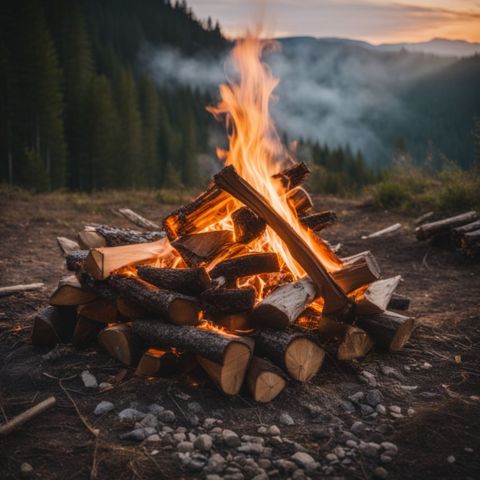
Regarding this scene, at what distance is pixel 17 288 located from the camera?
5.46 metres

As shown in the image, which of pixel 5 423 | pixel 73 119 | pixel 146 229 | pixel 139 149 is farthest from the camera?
pixel 139 149

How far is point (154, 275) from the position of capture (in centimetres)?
370

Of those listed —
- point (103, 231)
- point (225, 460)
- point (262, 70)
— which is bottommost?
point (225, 460)

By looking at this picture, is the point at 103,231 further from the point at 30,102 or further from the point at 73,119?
the point at 73,119

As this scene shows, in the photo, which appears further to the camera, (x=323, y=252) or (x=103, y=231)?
(x=103, y=231)

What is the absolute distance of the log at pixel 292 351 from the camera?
3.35 meters

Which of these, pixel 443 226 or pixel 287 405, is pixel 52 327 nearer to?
pixel 287 405

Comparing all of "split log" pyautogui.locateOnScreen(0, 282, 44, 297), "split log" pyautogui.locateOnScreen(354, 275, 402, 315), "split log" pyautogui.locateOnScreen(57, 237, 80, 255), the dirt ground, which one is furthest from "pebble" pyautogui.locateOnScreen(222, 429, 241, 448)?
"split log" pyautogui.locateOnScreen(57, 237, 80, 255)

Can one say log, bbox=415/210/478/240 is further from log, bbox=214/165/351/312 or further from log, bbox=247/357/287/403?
log, bbox=247/357/287/403

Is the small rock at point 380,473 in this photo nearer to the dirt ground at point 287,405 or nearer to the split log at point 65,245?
the dirt ground at point 287,405

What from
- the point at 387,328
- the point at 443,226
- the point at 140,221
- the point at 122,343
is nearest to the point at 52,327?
the point at 122,343

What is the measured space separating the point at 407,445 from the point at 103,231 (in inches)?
143

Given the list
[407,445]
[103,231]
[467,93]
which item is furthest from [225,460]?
[467,93]

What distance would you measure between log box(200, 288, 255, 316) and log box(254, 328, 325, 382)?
26cm
